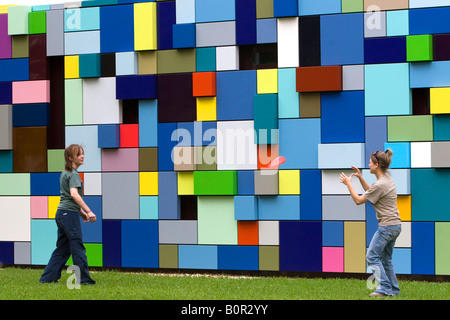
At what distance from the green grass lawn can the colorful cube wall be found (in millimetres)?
483

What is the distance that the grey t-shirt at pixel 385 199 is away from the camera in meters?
7.86

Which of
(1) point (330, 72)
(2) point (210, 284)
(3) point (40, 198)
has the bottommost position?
(2) point (210, 284)

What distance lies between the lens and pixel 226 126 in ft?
33.1

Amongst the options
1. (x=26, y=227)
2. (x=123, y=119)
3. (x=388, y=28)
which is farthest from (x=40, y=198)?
(x=388, y=28)

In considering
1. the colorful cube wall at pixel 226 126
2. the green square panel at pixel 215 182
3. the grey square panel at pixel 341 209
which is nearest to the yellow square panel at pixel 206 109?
the colorful cube wall at pixel 226 126

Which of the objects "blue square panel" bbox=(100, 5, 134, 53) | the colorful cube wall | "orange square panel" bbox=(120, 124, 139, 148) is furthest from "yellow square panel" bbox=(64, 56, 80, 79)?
"orange square panel" bbox=(120, 124, 139, 148)

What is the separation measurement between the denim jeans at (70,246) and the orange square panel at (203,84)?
2.55 metres

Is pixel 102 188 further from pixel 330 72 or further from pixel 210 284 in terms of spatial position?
pixel 330 72

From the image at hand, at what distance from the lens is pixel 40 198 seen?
10891 mm

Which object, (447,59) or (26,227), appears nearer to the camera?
(447,59)

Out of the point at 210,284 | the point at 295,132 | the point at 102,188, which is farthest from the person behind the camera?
the point at 102,188

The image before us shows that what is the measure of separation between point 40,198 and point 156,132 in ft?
6.96

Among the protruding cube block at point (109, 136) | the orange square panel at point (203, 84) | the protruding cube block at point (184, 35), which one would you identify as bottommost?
the protruding cube block at point (109, 136)

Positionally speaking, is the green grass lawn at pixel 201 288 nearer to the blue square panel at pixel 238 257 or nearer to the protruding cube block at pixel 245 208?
the blue square panel at pixel 238 257
